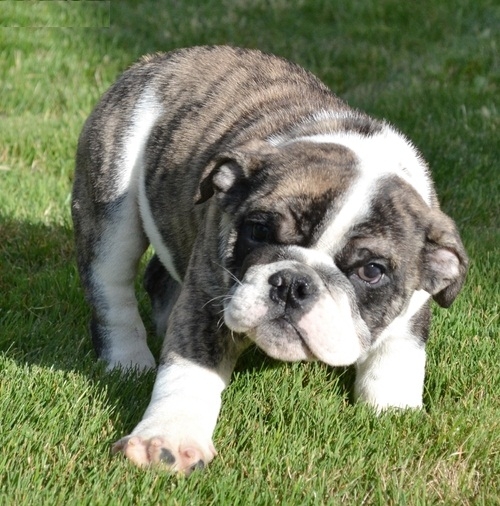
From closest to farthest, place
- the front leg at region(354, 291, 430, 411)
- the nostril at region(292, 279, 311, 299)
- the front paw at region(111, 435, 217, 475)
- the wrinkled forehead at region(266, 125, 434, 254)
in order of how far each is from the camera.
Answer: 1. the front paw at region(111, 435, 217, 475)
2. the nostril at region(292, 279, 311, 299)
3. the wrinkled forehead at region(266, 125, 434, 254)
4. the front leg at region(354, 291, 430, 411)

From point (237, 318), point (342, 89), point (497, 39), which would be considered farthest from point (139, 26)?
point (237, 318)

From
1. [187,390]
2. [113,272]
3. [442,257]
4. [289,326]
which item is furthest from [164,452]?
[113,272]

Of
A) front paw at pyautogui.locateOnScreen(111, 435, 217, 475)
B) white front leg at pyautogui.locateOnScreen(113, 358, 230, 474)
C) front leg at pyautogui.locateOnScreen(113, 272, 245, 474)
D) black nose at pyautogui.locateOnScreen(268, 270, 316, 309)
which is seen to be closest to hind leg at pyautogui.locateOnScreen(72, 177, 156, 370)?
front leg at pyautogui.locateOnScreen(113, 272, 245, 474)

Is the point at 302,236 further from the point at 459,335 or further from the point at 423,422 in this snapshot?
the point at 459,335

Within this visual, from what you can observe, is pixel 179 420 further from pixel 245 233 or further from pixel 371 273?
pixel 371 273

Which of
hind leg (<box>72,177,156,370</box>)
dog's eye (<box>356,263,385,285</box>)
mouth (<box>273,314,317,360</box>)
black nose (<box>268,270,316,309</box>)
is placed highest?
black nose (<box>268,270,316,309</box>)

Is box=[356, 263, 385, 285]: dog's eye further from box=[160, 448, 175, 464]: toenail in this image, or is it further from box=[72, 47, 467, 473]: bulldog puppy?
box=[160, 448, 175, 464]: toenail

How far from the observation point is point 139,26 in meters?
10.1

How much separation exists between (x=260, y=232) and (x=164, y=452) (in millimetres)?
936

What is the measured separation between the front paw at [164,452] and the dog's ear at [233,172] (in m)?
1.06

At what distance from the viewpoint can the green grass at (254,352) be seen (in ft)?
12.5

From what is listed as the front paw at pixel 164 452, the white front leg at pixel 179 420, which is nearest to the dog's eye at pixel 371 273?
the white front leg at pixel 179 420

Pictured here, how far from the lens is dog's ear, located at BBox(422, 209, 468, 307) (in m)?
4.30

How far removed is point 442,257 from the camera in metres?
4.33
